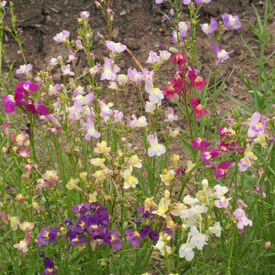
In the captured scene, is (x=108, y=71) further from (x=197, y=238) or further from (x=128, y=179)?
(x=197, y=238)

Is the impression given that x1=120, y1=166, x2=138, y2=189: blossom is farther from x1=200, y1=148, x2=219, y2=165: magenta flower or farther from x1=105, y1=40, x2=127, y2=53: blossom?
x1=105, y1=40, x2=127, y2=53: blossom

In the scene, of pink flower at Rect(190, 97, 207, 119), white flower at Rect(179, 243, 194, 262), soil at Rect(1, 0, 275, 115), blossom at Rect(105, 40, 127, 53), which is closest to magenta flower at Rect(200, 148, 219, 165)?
pink flower at Rect(190, 97, 207, 119)

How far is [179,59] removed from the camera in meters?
2.29

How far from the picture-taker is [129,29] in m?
4.54

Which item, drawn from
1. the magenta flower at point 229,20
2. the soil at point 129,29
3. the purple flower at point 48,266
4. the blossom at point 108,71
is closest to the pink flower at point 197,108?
the blossom at point 108,71

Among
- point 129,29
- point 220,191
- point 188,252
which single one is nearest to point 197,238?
point 188,252

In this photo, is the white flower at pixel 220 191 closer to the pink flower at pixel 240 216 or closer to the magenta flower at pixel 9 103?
the pink flower at pixel 240 216

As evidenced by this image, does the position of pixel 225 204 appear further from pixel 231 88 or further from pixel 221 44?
pixel 221 44

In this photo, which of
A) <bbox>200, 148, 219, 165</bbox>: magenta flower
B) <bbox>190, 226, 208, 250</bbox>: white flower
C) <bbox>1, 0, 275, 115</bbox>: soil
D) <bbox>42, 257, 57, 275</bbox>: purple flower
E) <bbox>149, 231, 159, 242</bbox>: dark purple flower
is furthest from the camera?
<bbox>1, 0, 275, 115</bbox>: soil

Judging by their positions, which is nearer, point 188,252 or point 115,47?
point 188,252

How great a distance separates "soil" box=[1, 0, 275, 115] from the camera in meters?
4.32

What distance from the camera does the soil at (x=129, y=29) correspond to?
4.32 meters

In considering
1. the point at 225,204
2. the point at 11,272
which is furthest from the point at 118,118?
the point at 11,272

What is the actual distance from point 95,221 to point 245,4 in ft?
11.4
